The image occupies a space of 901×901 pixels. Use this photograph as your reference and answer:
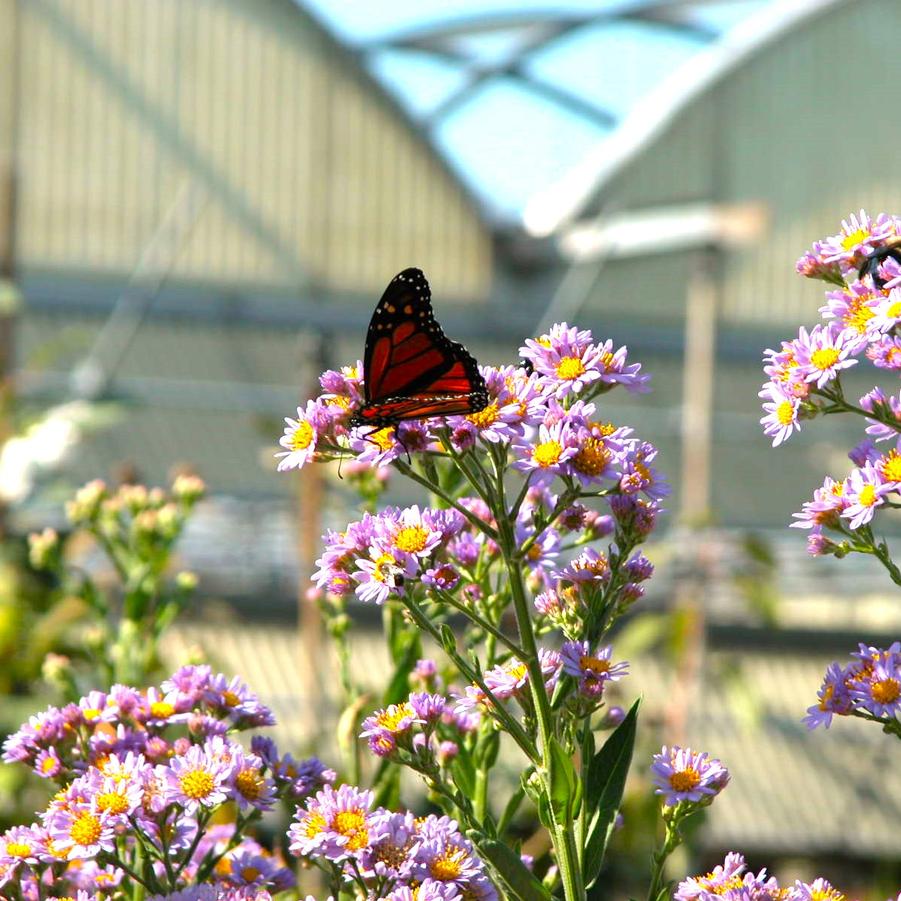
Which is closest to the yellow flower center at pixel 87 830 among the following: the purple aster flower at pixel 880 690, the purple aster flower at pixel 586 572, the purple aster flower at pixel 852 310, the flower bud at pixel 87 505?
the purple aster flower at pixel 586 572

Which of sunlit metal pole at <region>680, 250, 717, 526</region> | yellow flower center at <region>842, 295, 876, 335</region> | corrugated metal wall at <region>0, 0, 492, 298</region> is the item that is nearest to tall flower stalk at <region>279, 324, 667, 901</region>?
yellow flower center at <region>842, 295, 876, 335</region>

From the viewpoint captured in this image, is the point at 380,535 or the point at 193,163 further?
the point at 193,163

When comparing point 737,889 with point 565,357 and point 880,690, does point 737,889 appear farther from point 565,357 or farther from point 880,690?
point 565,357

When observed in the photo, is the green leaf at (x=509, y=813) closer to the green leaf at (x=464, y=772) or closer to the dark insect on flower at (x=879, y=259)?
the green leaf at (x=464, y=772)

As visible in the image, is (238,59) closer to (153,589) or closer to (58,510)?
(58,510)

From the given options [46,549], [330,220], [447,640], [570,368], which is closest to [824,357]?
[570,368]

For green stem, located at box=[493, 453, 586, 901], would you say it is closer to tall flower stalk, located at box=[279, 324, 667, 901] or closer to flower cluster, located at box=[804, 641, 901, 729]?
tall flower stalk, located at box=[279, 324, 667, 901]

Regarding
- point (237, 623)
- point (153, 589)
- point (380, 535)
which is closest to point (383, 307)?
point (380, 535)

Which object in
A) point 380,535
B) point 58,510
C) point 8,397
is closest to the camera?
point 380,535

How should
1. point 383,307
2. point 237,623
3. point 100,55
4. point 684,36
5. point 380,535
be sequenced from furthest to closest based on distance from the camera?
point 684,36
point 100,55
point 237,623
point 383,307
point 380,535
